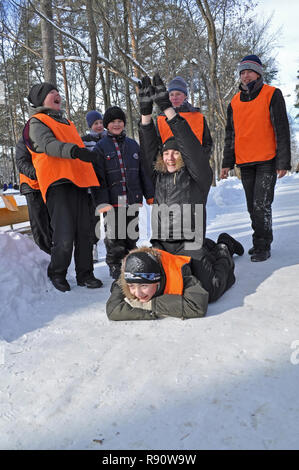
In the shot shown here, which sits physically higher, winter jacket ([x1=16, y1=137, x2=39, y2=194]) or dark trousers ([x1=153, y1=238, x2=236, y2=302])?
winter jacket ([x1=16, y1=137, x2=39, y2=194])

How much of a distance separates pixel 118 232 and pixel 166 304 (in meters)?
1.27

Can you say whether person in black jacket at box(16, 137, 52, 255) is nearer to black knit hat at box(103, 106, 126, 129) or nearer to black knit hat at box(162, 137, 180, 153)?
black knit hat at box(103, 106, 126, 129)

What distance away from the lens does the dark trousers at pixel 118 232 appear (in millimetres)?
3381

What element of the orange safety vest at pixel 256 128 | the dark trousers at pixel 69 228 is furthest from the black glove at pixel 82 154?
the orange safety vest at pixel 256 128

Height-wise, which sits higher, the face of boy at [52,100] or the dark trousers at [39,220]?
the face of boy at [52,100]

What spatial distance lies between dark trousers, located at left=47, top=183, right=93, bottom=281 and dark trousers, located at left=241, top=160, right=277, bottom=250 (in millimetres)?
1717

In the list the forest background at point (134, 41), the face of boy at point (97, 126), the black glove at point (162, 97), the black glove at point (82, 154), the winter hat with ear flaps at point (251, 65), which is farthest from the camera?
the forest background at point (134, 41)

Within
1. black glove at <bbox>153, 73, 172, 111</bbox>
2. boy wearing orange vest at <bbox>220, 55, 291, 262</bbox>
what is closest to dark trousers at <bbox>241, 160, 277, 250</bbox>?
boy wearing orange vest at <bbox>220, 55, 291, 262</bbox>

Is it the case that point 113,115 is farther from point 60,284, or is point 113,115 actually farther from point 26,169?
point 60,284

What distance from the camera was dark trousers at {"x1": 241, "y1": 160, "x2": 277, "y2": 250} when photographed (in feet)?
11.6

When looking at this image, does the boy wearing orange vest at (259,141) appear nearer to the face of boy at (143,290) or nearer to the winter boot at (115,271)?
the winter boot at (115,271)

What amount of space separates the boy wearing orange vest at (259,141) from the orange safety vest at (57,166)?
170cm

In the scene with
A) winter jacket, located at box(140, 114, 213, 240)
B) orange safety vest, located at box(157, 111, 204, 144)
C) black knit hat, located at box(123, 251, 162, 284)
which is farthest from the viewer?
orange safety vest, located at box(157, 111, 204, 144)
